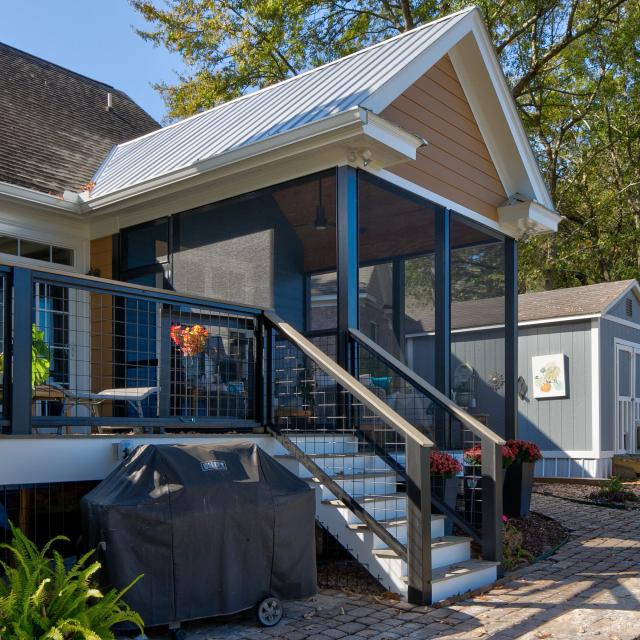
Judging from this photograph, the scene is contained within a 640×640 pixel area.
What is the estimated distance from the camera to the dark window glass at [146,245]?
Result: 8086 millimetres

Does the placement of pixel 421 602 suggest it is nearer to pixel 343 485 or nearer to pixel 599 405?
pixel 343 485

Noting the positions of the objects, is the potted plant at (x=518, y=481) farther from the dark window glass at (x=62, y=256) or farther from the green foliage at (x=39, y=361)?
the dark window glass at (x=62, y=256)

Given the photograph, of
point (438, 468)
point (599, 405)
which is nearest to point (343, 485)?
point (438, 468)

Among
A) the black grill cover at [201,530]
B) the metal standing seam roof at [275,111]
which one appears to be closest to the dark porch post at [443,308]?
the metal standing seam roof at [275,111]

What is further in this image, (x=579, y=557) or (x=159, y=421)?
(x=579, y=557)

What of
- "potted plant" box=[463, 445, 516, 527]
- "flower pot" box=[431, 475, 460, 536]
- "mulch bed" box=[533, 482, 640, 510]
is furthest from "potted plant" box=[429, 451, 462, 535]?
"mulch bed" box=[533, 482, 640, 510]

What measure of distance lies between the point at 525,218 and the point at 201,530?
635 cm

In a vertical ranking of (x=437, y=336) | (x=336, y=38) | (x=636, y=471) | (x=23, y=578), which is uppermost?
(x=336, y=38)

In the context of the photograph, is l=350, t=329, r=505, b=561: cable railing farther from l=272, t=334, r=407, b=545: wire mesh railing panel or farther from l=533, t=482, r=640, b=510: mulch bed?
l=533, t=482, r=640, b=510: mulch bed

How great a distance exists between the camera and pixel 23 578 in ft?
12.2

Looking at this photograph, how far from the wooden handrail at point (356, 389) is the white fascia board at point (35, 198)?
10.2 feet

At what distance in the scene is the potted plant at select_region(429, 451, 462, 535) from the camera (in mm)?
6086

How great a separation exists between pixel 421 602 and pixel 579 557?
2.18 m

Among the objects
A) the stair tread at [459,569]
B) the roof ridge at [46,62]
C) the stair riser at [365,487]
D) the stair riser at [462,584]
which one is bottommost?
the stair riser at [462,584]
